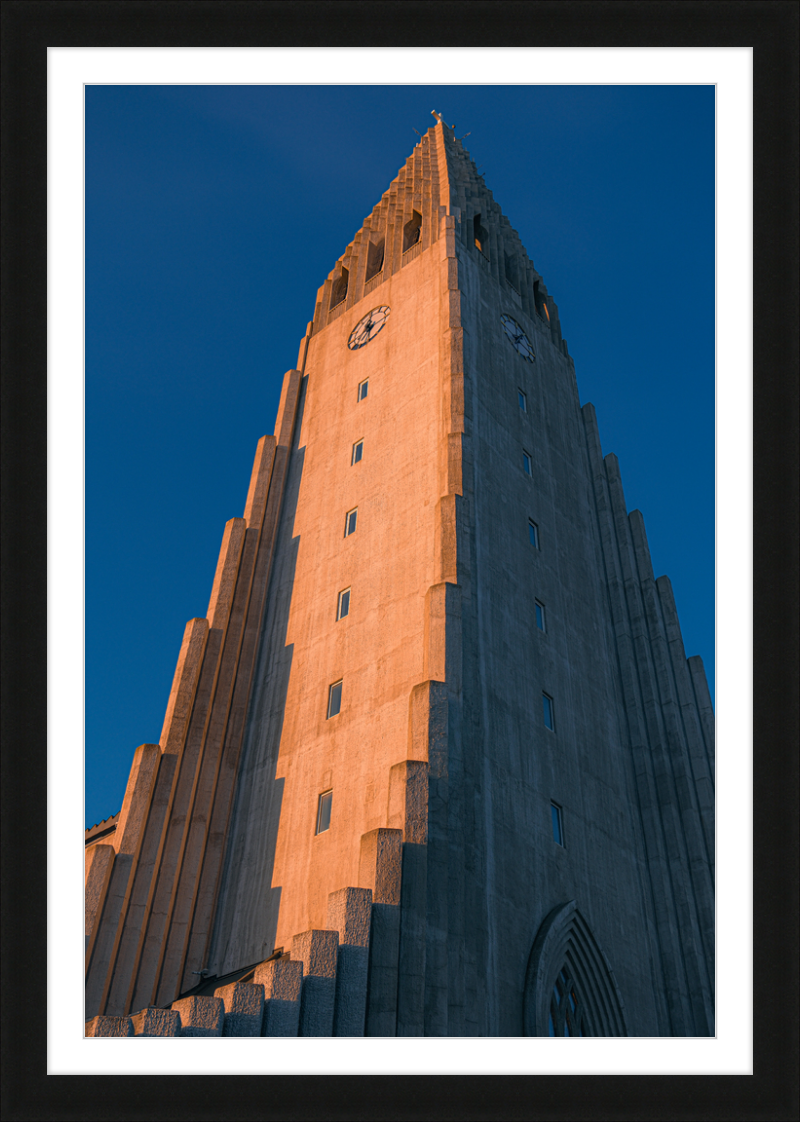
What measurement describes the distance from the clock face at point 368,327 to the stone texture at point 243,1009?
31.6 meters

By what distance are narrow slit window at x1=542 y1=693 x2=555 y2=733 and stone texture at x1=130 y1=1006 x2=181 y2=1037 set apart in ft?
57.4

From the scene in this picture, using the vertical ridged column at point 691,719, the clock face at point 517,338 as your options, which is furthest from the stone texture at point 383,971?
the clock face at point 517,338

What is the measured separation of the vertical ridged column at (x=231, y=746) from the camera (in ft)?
113

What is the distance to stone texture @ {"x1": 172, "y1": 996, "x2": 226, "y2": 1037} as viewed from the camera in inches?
862

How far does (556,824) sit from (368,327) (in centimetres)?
2472

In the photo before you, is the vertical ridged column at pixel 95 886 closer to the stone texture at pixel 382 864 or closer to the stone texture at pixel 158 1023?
the stone texture at pixel 382 864

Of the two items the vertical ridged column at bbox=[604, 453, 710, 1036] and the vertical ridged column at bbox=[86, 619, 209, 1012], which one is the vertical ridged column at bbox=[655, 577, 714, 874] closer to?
the vertical ridged column at bbox=[604, 453, 710, 1036]

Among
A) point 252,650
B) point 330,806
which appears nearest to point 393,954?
point 330,806

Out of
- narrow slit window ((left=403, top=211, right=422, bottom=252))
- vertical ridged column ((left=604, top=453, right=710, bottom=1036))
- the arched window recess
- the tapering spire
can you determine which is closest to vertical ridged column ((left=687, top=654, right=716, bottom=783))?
vertical ridged column ((left=604, top=453, right=710, bottom=1036))

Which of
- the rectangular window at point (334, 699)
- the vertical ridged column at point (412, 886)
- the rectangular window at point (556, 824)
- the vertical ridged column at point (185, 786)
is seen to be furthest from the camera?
the rectangular window at point (334, 699)

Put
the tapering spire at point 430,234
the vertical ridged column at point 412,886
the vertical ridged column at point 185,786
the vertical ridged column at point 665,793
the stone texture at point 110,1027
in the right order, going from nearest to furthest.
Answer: the stone texture at point 110,1027, the vertical ridged column at point 412,886, the vertical ridged column at point 185,786, the vertical ridged column at point 665,793, the tapering spire at point 430,234

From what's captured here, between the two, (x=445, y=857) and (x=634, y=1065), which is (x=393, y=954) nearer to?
(x=445, y=857)

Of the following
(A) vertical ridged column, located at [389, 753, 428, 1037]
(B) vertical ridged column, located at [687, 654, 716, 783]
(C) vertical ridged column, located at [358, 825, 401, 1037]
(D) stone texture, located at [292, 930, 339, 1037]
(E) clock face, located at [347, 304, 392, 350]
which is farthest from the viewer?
(E) clock face, located at [347, 304, 392, 350]

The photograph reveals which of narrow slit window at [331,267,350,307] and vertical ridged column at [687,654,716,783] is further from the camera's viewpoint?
narrow slit window at [331,267,350,307]
